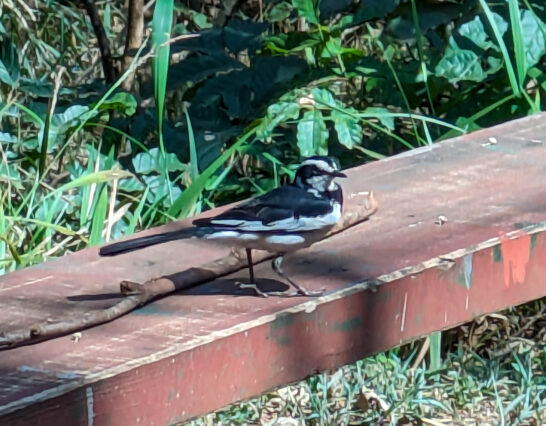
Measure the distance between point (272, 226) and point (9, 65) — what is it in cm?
218

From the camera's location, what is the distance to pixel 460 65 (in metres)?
3.45

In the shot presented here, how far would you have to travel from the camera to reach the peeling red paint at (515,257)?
2043 mm

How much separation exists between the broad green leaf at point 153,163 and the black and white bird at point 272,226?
1284mm

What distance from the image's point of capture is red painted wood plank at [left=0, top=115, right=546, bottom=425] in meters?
1.58

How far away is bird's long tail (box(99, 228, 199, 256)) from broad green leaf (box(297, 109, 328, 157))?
1.24m

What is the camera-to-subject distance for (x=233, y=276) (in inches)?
79.3

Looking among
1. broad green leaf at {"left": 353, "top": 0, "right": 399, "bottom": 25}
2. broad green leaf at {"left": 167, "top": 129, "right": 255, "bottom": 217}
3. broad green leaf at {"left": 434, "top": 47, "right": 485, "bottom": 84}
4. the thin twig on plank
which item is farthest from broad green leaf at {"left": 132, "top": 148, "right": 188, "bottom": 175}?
the thin twig on plank

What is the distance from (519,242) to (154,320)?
2.21 feet

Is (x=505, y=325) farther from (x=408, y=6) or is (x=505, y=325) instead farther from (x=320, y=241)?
(x=320, y=241)

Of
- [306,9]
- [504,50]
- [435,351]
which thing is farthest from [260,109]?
[435,351]

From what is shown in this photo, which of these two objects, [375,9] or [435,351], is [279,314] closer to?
[435,351]

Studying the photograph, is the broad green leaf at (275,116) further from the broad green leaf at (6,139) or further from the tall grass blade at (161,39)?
the broad green leaf at (6,139)

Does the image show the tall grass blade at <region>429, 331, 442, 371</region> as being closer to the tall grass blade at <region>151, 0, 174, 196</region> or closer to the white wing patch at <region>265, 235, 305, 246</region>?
the tall grass blade at <region>151, 0, 174, 196</region>

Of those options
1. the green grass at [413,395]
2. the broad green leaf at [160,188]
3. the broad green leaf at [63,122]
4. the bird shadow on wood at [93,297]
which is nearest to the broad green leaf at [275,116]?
the broad green leaf at [160,188]
